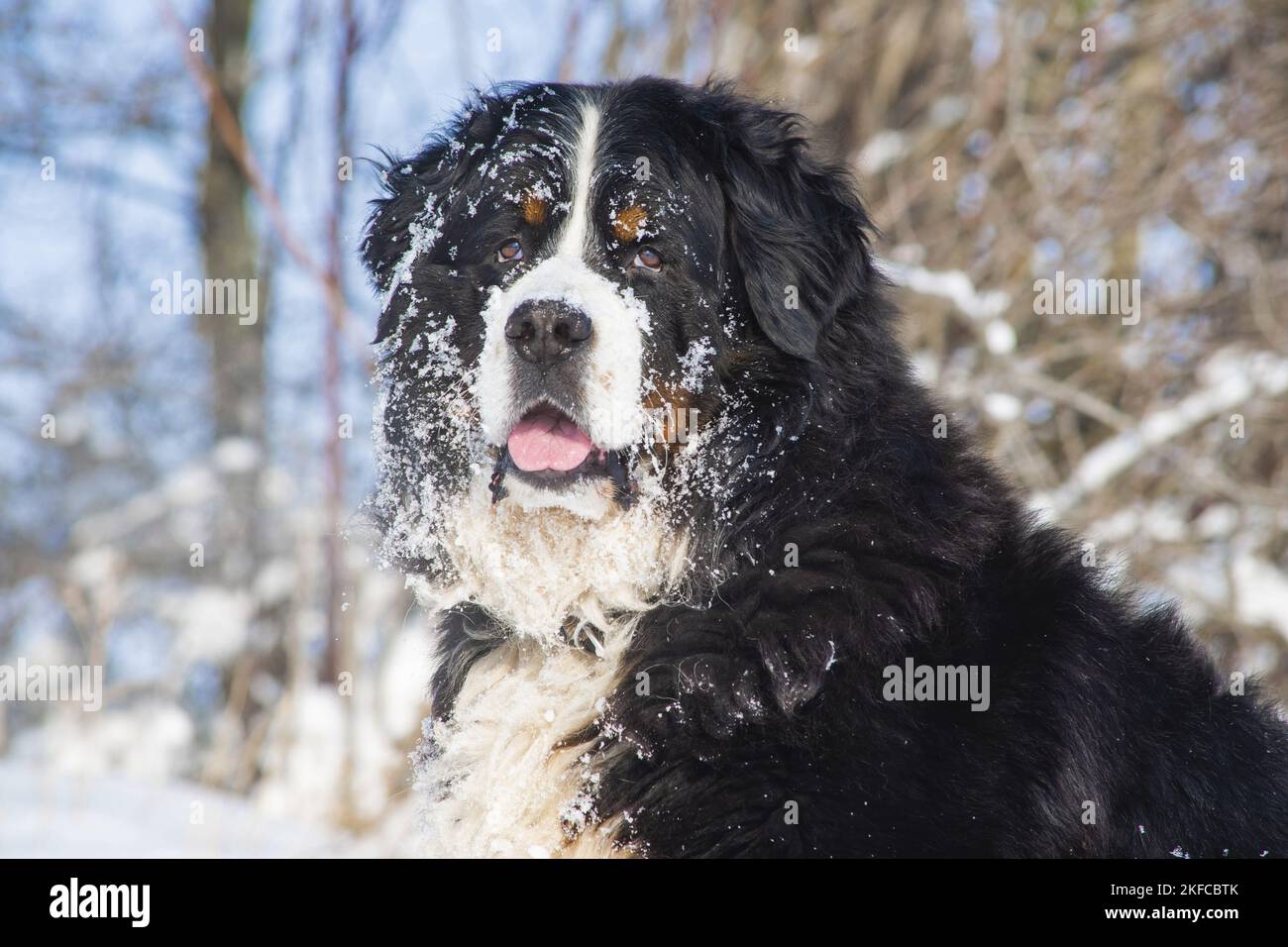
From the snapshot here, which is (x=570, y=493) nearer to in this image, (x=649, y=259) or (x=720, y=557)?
(x=720, y=557)

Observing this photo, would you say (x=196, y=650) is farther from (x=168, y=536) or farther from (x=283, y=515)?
(x=168, y=536)

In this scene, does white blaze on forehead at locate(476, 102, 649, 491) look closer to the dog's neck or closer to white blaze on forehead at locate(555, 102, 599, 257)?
white blaze on forehead at locate(555, 102, 599, 257)

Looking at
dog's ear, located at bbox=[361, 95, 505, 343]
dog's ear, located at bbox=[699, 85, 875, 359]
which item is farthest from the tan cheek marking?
dog's ear, located at bbox=[361, 95, 505, 343]

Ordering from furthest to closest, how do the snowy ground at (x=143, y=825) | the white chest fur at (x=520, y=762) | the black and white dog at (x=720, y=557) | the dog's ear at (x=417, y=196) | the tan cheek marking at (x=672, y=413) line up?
the snowy ground at (x=143, y=825) < the dog's ear at (x=417, y=196) < the tan cheek marking at (x=672, y=413) < the white chest fur at (x=520, y=762) < the black and white dog at (x=720, y=557)

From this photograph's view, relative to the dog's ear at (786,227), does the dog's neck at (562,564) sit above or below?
below

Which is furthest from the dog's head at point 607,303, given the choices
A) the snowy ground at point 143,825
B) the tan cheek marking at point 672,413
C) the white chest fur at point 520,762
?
the snowy ground at point 143,825

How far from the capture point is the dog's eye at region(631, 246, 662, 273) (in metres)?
3.24

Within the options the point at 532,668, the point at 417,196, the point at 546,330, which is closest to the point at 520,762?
the point at 532,668

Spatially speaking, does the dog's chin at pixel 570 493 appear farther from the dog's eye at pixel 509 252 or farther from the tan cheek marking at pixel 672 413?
the dog's eye at pixel 509 252

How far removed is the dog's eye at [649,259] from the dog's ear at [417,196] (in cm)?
61

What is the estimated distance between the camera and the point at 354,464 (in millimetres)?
8289

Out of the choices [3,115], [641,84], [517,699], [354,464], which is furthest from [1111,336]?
[3,115]

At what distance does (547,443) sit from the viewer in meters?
3.16

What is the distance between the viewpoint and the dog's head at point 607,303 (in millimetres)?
3115
